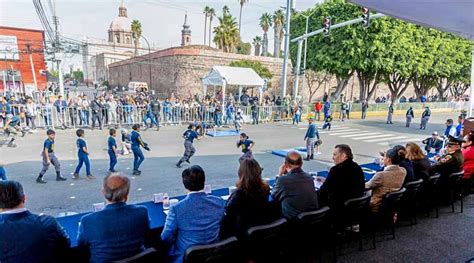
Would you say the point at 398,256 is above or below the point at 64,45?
below

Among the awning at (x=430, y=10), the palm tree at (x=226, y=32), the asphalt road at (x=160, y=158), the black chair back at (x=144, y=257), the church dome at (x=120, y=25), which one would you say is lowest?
the asphalt road at (x=160, y=158)

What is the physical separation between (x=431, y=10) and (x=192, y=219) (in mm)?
3873

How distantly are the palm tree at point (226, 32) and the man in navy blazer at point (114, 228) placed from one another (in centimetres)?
4790

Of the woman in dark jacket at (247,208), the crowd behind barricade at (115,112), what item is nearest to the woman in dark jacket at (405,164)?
the woman in dark jacket at (247,208)

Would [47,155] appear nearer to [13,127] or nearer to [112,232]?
[112,232]

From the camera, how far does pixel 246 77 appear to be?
20594 millimetres

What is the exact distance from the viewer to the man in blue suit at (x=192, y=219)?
291 centimetres

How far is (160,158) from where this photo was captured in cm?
1069

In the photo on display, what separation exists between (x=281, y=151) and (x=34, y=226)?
32.7ft

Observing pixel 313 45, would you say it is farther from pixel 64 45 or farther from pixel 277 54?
pixel 277 54

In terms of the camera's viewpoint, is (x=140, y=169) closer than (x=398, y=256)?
No

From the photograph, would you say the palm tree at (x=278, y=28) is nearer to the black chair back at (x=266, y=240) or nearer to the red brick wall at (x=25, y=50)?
the red brick wall at (x=25, y=50)

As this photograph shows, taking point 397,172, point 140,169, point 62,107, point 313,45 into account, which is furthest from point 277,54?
point 397,172

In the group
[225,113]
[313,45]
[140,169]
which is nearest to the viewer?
[140,169]
